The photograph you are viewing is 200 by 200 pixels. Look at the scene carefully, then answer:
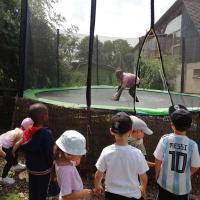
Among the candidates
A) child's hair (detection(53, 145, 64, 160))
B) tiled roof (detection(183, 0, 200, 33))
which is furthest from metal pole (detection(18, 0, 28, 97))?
tiled roof (detection(183, 0, 200, 33))

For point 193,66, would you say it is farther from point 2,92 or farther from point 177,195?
point 177,195

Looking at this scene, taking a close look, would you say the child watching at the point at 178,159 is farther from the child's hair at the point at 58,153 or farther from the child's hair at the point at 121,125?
the child's hair at the point at 58,153

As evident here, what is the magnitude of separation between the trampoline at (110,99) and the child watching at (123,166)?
268cm

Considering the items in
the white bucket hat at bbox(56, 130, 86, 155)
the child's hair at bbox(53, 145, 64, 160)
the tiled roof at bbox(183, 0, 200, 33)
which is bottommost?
the child's hair at bbox(53, 145, 64, 160)

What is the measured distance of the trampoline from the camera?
5763mm

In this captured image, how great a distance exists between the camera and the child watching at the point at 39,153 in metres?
3.01

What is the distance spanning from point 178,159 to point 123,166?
1.59 feet

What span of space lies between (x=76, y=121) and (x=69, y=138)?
2414mm

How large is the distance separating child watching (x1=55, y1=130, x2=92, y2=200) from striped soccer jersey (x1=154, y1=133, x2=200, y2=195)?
0.65 metres

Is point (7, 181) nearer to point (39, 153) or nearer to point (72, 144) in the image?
point (39, 153)

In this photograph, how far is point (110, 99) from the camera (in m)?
7.61

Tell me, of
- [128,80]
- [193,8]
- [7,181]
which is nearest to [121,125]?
[7,181]

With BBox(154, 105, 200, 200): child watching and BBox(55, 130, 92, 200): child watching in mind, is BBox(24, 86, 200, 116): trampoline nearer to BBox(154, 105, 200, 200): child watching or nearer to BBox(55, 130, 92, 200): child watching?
BBox(154, 105, 200, 200): child watching

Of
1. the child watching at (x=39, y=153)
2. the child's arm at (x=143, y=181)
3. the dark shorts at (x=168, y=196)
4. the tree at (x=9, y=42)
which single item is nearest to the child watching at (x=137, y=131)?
the dark shorts at (x=168, y=196)
